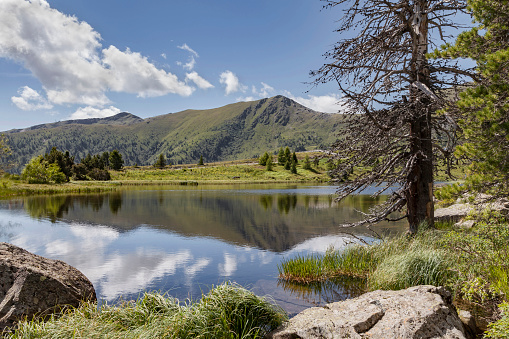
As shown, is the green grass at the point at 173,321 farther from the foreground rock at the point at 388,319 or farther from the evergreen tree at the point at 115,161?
the evergreen tree at the point at 115,161

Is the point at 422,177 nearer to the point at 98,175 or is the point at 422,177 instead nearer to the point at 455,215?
the point at 455,215

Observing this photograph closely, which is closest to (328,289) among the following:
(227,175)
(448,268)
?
(448,268)

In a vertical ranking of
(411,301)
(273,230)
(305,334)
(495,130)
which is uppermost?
(495,130)


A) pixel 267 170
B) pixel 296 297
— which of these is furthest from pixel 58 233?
pixel 267 170

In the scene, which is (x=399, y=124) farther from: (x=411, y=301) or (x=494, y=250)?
(x=411, y=301)

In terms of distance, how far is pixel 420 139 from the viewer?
11.1 meters

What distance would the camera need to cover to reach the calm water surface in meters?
10.4

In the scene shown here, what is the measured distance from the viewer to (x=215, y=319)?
5609 millimetres

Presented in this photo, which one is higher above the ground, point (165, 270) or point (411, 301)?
point (411, 301)

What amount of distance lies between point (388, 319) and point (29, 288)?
6785 mm

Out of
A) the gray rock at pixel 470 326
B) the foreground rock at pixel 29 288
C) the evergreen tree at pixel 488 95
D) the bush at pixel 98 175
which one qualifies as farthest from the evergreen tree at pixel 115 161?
the gray rock at pixel 470 326

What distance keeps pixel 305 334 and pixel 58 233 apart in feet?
68.6

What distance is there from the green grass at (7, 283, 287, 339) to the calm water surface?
8.32 feet

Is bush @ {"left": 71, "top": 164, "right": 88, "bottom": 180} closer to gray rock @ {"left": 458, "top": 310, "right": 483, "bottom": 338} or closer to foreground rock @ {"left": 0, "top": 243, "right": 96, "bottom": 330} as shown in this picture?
foreground rock @ {"left": 0, "top": 243, "right": 96, "bottom": 330}
